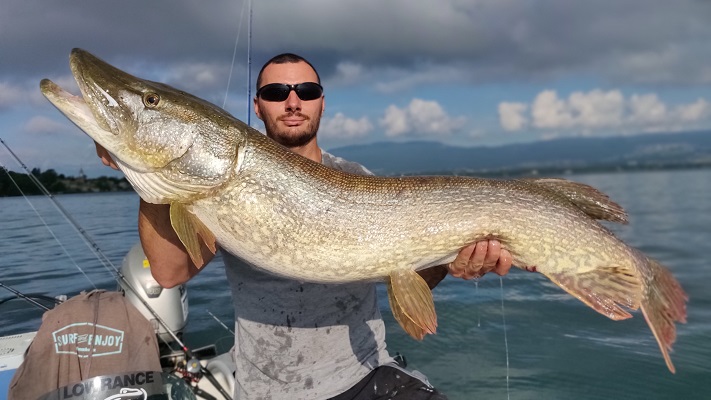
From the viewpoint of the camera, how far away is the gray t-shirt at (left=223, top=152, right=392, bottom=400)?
110 inches

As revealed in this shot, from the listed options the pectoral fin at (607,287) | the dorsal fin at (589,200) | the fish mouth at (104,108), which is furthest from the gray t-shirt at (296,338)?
the dorsal fin at (589,200)

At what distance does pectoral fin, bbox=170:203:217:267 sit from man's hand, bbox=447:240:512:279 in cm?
128

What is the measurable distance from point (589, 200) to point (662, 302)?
26.3 inches

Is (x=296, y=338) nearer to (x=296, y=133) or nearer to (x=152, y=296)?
(x=296, y=133)

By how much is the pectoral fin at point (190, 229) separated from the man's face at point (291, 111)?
1193mm

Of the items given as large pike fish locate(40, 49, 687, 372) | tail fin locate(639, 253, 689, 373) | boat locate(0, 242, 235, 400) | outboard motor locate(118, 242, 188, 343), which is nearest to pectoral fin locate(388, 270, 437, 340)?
large pike fish locate(40, 49, 687, 372)

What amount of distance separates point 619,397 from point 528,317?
8.18 feet

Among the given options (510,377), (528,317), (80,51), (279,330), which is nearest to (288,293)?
(279,330)

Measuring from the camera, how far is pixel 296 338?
284cm

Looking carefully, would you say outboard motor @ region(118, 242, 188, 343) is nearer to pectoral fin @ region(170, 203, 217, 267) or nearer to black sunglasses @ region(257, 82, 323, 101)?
black sunglasses @ region(257, 82, 323, 101)

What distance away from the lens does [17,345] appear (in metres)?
3.93

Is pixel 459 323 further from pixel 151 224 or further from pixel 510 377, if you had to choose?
pixel 151 224

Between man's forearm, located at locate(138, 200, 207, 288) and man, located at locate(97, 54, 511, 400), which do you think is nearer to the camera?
man's forearm, located at locate(138, 200, 207, 288)

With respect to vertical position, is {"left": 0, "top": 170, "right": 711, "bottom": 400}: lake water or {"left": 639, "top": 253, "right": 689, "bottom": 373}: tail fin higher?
{"left": 639, "top": 253, "right": 689, "bottom": 373}: tail fin
